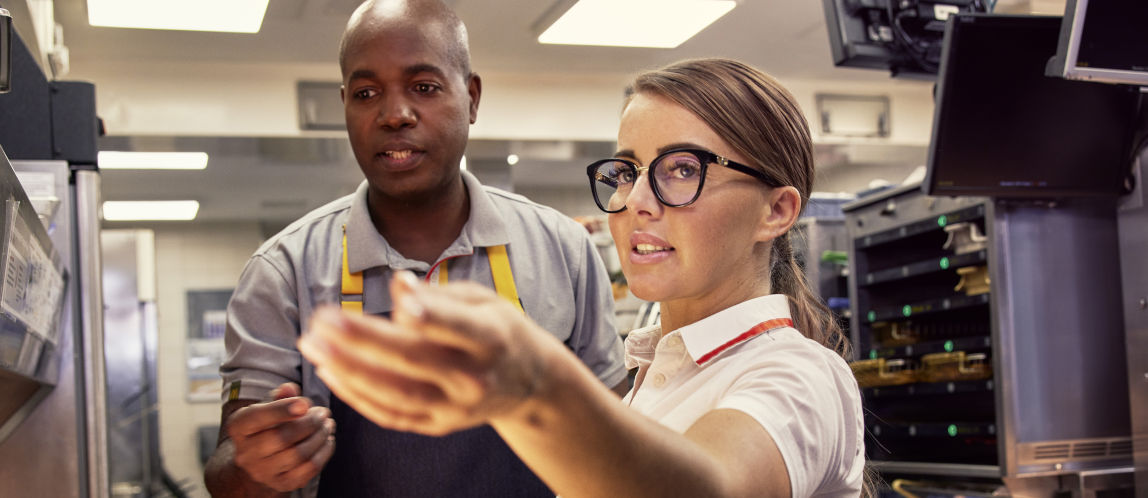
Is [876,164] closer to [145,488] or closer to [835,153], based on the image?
[835,153]

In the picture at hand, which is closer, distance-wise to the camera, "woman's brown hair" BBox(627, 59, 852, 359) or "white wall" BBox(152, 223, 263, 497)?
"woman's brown hair" BBox(627, 59, 852, 359)

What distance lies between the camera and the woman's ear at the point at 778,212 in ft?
3.67

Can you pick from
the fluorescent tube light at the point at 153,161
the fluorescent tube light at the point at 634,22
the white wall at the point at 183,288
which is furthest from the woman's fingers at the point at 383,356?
the white wall at the point at 183,288

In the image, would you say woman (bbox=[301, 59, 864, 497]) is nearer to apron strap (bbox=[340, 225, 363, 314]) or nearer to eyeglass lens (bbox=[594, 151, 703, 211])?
eyeglass lens (bbox=[594, 151, 703, 211])

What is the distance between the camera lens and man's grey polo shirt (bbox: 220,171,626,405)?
1.67 m

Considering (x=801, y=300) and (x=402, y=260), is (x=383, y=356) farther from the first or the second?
(x=402, y=260)

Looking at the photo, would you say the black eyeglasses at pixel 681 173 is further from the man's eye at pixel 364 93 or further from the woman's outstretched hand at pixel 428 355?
the man's eye at pixel 364 93

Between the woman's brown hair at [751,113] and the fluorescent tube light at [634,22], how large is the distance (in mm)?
4679

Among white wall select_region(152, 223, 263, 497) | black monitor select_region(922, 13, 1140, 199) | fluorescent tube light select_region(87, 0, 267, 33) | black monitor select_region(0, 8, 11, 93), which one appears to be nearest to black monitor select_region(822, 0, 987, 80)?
black monitor select_region(922, 13, 1140, 199)

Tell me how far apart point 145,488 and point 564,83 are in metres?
5.05

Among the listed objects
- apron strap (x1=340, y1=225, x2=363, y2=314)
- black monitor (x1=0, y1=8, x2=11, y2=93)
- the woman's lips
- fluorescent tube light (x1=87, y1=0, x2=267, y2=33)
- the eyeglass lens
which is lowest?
apron strap (x1=340, y1=225, x2=363, y2=314)

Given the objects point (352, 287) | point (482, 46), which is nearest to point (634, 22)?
point (482, 46)

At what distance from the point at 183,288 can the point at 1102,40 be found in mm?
12125

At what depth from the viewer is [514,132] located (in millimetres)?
7473
